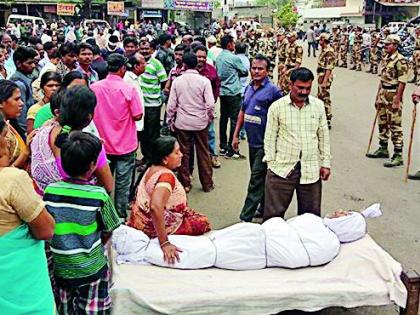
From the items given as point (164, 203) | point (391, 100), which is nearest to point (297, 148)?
point (164, 203)

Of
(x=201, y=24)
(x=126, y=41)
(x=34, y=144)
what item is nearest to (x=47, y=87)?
(x=34, y=144)

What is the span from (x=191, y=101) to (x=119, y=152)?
4.20 feet

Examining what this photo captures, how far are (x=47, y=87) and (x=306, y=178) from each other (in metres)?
2.32

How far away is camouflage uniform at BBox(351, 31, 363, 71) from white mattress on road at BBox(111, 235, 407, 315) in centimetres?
2071

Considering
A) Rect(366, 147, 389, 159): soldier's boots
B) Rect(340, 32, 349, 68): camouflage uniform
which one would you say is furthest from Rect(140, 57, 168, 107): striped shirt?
Rect(340, 32, 349, 68): camouflage uniform

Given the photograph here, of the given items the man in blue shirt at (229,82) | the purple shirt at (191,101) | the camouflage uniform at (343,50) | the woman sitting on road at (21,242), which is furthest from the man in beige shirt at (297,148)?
the camouflage uniform at (343,50)

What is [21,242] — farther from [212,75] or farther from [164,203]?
[212,75]

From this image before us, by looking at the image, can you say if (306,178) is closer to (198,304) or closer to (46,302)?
(198,304)

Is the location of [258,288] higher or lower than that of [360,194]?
higher

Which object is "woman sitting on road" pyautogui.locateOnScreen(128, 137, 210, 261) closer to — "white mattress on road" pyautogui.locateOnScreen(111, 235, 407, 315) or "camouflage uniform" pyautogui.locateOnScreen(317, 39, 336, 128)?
"white mattress on road" pyautogui.locateOnScreen(111, 235, 407, 315)

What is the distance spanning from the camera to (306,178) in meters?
4.31

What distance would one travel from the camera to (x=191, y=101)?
6074mm

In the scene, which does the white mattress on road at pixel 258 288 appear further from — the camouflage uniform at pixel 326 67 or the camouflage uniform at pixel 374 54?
the camouflage uniform at pixel 374 54

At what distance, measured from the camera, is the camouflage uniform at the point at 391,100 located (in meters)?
7.61
